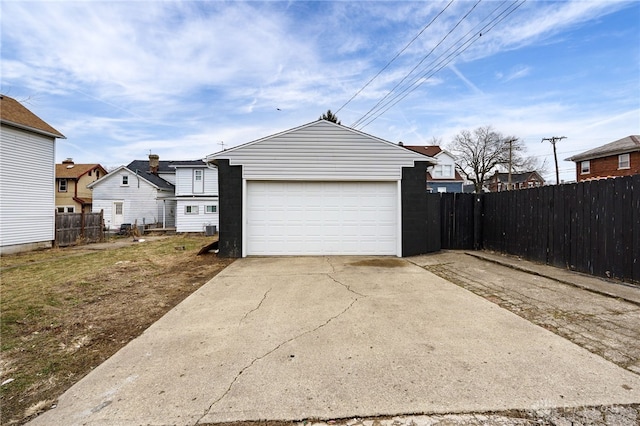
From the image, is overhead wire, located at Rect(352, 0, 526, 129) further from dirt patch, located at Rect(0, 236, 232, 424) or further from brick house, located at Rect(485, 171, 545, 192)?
brick house, located at Rect(485, 171, 545, 192)

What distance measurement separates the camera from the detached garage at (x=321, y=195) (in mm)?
9070

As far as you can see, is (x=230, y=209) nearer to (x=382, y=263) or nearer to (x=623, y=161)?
(x=382, y=263)

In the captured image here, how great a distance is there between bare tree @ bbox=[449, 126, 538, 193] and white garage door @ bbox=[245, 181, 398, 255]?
3249cm

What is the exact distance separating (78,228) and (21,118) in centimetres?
552

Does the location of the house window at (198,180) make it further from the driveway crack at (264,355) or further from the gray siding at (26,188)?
the driveway crack at (264,355)

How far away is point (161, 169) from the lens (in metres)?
28.5

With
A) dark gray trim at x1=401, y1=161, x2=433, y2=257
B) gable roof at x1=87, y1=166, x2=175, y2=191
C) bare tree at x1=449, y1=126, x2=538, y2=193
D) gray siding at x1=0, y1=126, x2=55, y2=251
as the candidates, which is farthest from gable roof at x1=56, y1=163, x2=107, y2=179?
bare tree at x1=449, y1=126, x2=538, y2=193

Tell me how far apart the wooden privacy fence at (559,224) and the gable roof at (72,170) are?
32.9 meters

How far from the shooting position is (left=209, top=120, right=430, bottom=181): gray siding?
9047 mm

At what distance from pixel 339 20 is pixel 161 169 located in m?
24.0

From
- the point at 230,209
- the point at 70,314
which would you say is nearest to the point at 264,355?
the point at 70,314

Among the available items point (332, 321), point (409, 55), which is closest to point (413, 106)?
point (409, 55)

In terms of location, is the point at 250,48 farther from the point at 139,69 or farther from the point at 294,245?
the point at 294,245

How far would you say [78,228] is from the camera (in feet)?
49.6
